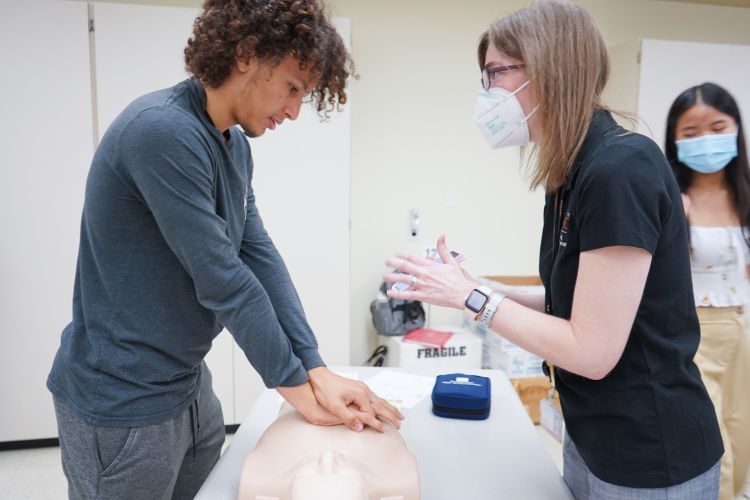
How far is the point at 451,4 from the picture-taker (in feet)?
10.5

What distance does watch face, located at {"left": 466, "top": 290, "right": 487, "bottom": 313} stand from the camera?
36.8 inches

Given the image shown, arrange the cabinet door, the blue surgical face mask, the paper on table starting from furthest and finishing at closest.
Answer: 1. the cabinet door
2. the blue surgical face mask
3. the paper on table

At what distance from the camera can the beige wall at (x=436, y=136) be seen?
10.5ft

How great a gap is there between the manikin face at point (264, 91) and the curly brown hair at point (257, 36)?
0.06 ft

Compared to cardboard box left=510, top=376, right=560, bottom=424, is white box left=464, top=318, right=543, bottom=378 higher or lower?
higher

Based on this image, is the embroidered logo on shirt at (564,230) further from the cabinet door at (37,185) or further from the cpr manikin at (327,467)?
the cabinet door at (37,185)

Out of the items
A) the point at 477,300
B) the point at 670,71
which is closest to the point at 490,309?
the point at 477,300

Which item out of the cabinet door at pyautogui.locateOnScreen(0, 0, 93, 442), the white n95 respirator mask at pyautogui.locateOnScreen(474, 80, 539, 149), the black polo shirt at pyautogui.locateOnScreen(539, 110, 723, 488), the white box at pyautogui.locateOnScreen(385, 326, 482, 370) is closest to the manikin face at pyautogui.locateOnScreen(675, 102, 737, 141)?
the white n95 respirator mask at pyautogui.locateOnScreen(474, 80, 539, 149)

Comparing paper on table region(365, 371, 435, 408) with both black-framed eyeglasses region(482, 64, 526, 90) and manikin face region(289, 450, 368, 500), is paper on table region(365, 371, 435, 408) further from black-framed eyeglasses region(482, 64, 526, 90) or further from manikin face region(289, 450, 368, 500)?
black-framed eyeglasses region(482, 64, 526, 90)

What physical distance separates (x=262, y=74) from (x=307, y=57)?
9cm

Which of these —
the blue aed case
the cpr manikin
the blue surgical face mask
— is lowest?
the blue aed case

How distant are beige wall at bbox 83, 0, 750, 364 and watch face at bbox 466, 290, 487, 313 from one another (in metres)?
2.37

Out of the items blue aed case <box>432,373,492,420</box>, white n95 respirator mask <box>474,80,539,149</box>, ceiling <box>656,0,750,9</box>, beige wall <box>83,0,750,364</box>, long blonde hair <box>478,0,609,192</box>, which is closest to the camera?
long blonde hair <box>478,0,609,192</box>

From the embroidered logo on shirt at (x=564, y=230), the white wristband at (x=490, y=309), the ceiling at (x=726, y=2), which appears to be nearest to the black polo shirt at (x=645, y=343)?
the embroidered logo on shirt at (x=564, y=230)
